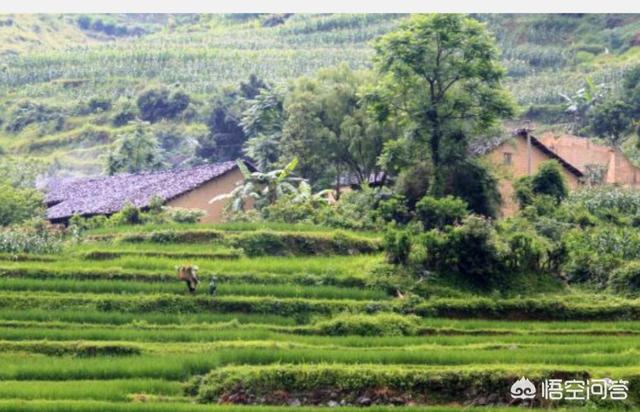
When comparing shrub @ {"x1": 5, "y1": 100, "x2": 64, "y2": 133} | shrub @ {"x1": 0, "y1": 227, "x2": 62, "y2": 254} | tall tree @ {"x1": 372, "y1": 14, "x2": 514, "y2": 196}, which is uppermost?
tall tree @ {"x1": 372, "y1": 14, "x2": 514, "y2": 196}

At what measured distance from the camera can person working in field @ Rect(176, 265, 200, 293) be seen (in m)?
25.6

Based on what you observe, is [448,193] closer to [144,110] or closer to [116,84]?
[144,110]

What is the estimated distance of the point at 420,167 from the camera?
106ft

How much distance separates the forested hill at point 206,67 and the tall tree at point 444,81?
57.7 feet

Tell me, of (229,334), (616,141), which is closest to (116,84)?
(616,141)

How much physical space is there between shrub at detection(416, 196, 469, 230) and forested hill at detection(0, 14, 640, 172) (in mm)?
20363

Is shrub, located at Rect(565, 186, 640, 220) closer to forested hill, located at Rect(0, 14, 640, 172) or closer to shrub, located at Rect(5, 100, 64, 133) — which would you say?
forested hill, located at Rect(0, 14, 640, 172)

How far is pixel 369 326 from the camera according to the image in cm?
2403


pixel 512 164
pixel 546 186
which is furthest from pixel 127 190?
pixel 546 186

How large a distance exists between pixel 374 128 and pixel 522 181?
540 cm

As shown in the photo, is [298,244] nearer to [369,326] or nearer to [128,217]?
[128,217]

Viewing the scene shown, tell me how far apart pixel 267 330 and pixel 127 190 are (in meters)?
13.4

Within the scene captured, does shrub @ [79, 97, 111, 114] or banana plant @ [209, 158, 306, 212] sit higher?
banana plant @ [209, 158, 306, 212]

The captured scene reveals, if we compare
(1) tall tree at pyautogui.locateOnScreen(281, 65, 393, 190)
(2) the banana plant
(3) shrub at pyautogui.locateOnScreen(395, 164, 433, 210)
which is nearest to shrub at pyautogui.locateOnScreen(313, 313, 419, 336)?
(3) shrub at pyautogui.locateOnScreen(395, 164, 433, 210)
